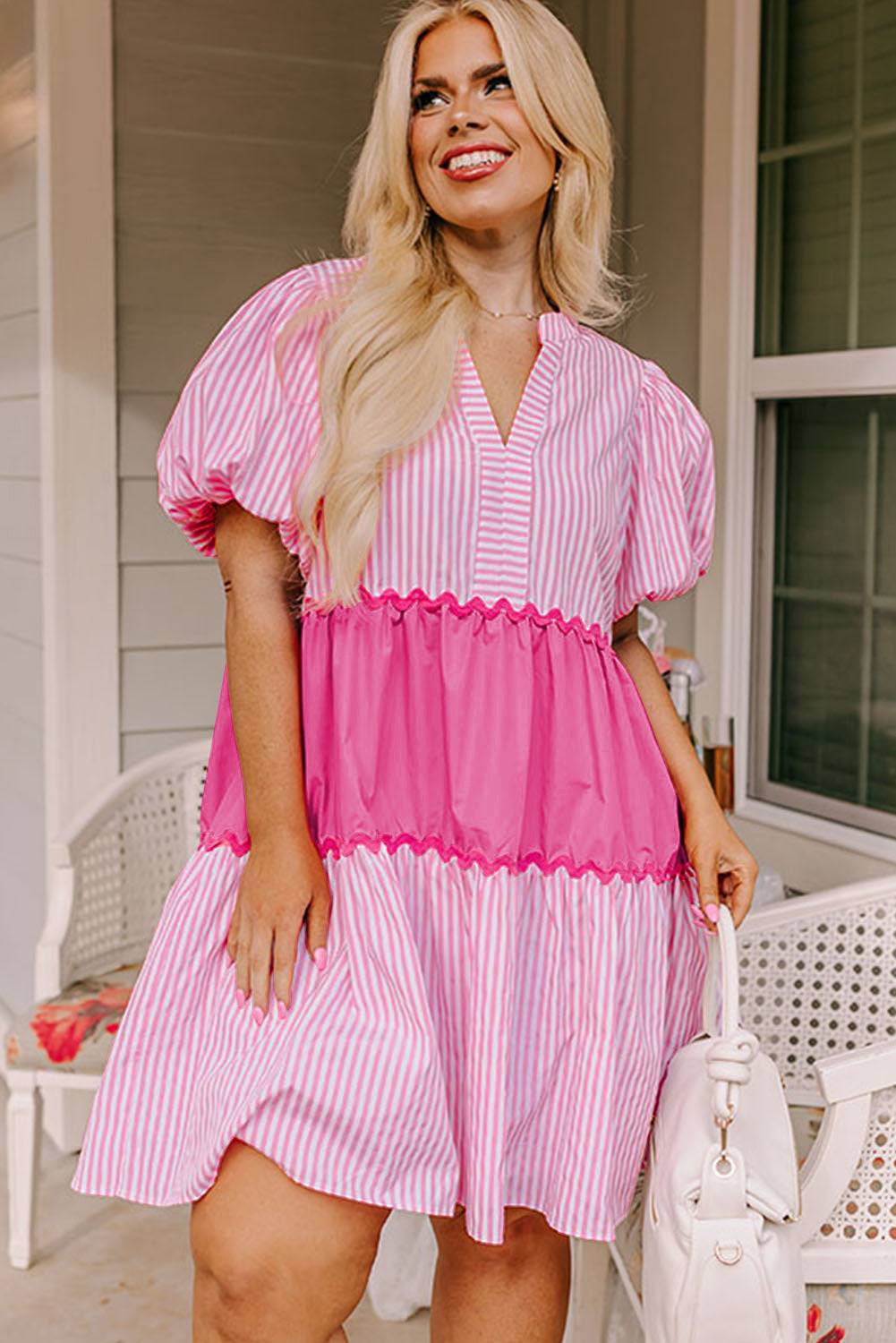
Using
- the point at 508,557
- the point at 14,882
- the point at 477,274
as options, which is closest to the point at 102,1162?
the point at 508,557

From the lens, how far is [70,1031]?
2.88 meters

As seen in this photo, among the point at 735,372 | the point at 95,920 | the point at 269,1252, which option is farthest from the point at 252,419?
the point at 95,920

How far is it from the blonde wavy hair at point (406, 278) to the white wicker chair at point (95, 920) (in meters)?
1.60

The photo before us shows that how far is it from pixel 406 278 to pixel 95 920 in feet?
6.06

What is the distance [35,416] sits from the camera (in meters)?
3.35

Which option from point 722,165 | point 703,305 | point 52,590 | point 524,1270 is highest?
point 722,165

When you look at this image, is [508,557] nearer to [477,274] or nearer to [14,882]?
[477,274]

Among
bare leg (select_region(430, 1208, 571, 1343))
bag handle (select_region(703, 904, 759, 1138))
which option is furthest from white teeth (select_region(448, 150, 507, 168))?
bare leg (select_region(430, 1208, 571, 1343))

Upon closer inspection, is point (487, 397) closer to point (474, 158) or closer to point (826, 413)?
point (474, 158)

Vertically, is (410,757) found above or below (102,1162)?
above

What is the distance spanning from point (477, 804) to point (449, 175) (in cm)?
60

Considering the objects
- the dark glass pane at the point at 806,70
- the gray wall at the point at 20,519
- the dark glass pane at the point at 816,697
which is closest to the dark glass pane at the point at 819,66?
the dark glass pane at the point at 806,70

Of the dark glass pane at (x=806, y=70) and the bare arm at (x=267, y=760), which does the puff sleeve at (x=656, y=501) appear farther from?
the dark glass pane at (x=806, y=70)

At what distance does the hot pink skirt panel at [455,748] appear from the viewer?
1523 mm
